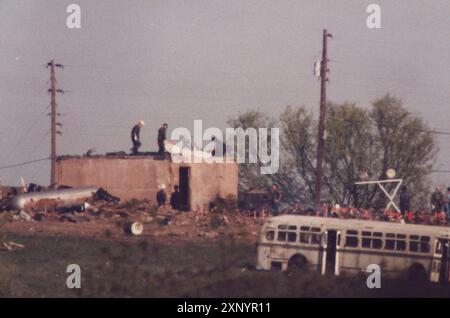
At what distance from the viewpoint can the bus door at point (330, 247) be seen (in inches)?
1117

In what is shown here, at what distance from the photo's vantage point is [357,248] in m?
28.4

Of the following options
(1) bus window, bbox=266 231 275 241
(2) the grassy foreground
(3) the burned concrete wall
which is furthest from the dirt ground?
(2) the grassy foreground

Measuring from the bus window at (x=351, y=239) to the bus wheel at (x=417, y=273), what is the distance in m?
1.85

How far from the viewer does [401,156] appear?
69125 mm

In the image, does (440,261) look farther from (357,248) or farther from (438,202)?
(438,202)

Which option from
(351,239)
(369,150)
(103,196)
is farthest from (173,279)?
(369,150)

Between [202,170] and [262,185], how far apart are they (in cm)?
2709

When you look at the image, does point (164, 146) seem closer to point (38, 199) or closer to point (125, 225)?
point (38, 199)

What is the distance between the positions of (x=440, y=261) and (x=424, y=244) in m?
0.65

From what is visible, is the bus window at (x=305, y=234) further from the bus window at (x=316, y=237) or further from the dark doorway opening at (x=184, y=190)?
the dark doorway opening at (x=184, y=190)

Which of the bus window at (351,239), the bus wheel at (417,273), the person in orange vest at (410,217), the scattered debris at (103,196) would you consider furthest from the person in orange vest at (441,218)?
the scattered debris at (103,196)

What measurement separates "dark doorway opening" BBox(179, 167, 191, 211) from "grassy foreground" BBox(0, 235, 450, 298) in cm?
1386

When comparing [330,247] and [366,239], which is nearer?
[366,239]
